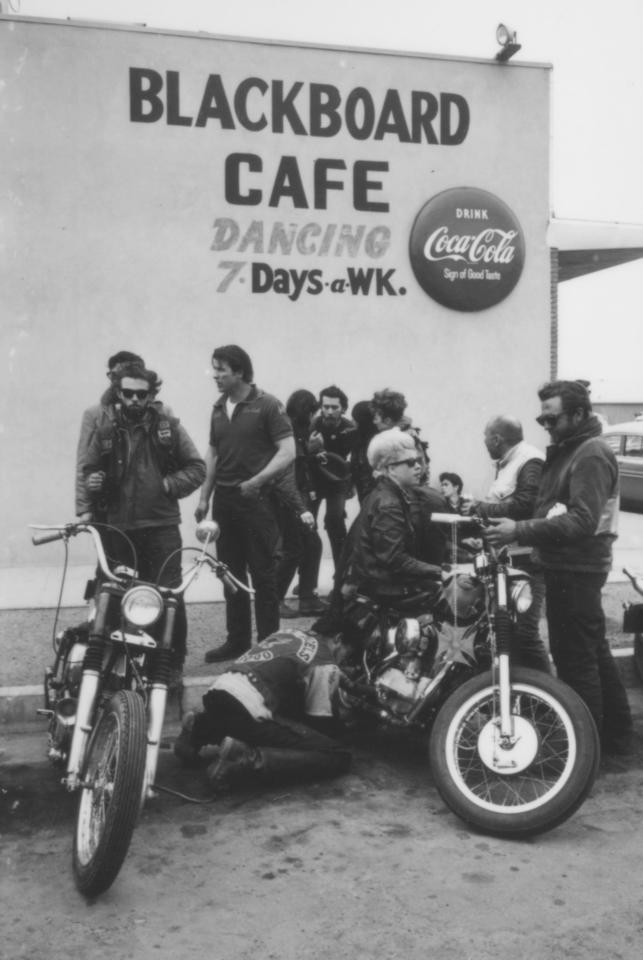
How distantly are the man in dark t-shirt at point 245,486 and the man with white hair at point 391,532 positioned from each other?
97 cm

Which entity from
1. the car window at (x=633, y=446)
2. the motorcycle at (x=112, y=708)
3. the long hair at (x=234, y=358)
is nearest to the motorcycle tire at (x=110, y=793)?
the motorcycle at (x=112, y=708)

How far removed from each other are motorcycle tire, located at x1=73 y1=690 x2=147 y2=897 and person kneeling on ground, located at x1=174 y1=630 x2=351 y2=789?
0.88 m

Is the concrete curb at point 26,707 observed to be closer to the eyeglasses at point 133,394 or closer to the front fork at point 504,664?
the eyeglasses at point 133,394

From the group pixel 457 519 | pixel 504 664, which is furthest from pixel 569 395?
pixel 504 664

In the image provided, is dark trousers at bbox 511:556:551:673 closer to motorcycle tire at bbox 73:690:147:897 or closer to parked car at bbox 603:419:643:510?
motorcycle tire at bbox 73:690:147:897

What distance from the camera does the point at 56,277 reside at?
33.0ft

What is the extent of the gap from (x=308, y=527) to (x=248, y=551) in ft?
3.73

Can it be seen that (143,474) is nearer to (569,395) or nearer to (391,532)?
(391,532)

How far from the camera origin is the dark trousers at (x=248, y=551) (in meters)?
6.35

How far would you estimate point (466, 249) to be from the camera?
10938 mm

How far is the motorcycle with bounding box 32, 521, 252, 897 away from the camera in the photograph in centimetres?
353

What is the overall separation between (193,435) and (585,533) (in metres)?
6.03

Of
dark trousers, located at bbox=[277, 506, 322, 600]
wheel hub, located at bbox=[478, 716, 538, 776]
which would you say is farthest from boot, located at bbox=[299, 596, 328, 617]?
wheel hub, located at bbox=[478, 716, 538, 776]

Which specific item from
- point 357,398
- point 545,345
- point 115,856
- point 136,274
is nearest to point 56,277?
point 136,274
